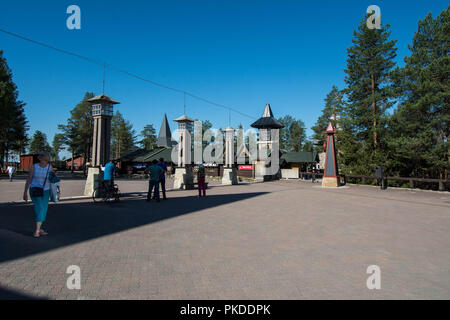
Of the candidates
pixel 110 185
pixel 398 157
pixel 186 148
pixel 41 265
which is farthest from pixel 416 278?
pixel 398 157

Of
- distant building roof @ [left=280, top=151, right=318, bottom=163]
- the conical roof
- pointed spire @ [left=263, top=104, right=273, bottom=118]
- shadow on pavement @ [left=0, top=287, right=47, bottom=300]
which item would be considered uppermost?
pointed spire @ [left=263, top=104, right=273, bottom=118]

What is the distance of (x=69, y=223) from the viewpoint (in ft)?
23.5

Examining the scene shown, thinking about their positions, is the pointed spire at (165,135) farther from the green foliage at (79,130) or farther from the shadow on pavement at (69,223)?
the shadow on pavement at (69,223)

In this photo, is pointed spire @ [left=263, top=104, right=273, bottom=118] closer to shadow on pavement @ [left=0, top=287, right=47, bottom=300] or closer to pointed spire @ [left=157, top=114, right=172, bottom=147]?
pointed spire @ [left=157, top=114, right=172, bottom=147]

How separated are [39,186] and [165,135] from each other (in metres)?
58.7

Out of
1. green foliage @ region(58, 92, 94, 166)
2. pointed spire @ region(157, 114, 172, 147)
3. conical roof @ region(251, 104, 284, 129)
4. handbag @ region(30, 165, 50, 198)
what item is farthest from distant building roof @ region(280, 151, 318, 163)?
handbag @ region(30, 165, 50, 198)

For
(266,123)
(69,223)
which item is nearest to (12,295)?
(69,223)

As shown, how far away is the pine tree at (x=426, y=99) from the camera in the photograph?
21.4 m

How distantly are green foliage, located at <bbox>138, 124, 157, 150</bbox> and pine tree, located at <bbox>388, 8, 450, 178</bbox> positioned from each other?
6547 centimetres

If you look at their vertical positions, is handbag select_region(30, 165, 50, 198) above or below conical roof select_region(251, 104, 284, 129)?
below

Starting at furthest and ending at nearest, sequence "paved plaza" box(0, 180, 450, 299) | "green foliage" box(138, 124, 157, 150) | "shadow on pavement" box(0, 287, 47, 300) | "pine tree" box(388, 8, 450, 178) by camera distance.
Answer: "green foliage" box(138, 124, 157, 150) → "pine tree" box(388, 8, 450, 178) → "paved plaza" box(0, 180, 450, 299) → "shadow on pavement" box(0, 287, 47, 300)

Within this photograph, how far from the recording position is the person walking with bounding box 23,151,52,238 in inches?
219

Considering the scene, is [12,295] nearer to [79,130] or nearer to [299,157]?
[299,157]
